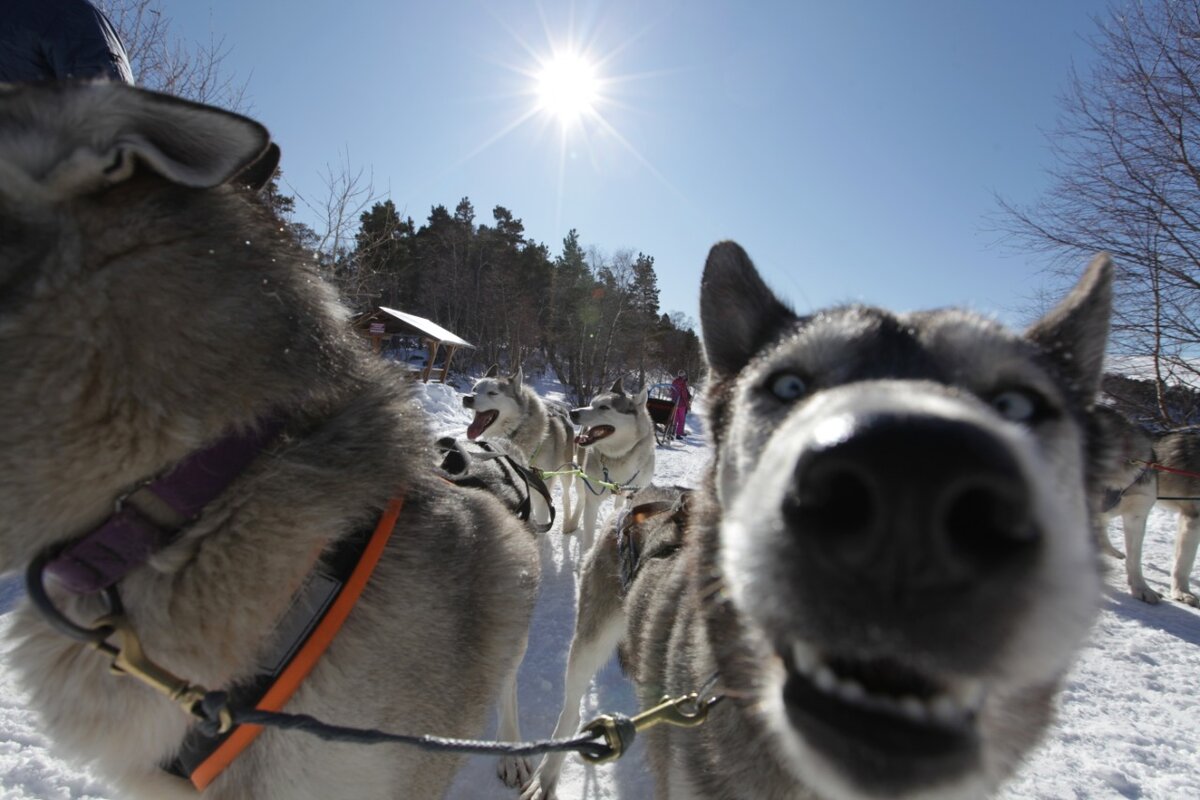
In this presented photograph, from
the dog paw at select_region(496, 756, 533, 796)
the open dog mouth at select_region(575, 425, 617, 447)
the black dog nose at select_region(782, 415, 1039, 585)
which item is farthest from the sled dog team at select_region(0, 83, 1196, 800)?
the open dog mouth at select_region(575, 425, 617, 447)

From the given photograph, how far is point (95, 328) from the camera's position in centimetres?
132

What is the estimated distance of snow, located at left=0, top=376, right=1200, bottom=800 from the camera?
103 inches

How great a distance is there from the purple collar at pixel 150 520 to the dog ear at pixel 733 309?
1756mm

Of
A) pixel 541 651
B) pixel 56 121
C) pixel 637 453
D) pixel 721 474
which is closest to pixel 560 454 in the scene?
pixel 637 453

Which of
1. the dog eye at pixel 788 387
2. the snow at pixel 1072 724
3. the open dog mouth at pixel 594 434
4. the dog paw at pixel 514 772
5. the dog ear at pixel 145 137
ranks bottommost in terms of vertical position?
the dog paw at pixel 514 772

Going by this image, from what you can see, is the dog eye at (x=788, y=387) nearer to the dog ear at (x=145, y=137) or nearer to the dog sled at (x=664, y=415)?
the dog ear at (x=145, y=137)

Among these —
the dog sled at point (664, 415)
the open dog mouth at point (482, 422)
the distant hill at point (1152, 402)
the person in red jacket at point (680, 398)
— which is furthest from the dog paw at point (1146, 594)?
the person in red jacket at point (680, 398)

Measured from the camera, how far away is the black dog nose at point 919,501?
2.66 ft

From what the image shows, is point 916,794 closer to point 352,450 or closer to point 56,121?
point 352,450

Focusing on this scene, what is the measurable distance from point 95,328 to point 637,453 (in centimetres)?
831

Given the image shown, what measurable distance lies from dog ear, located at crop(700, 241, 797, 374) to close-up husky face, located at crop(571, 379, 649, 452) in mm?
6397

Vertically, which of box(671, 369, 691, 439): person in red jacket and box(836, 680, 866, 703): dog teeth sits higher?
box(671, 369, 691, 439): person in red jacket

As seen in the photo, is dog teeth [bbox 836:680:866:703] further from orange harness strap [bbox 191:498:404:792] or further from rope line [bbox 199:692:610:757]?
orange harness strap [bbox 191:498:404:792]

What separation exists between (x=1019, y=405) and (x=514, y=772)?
3453 millimetres
